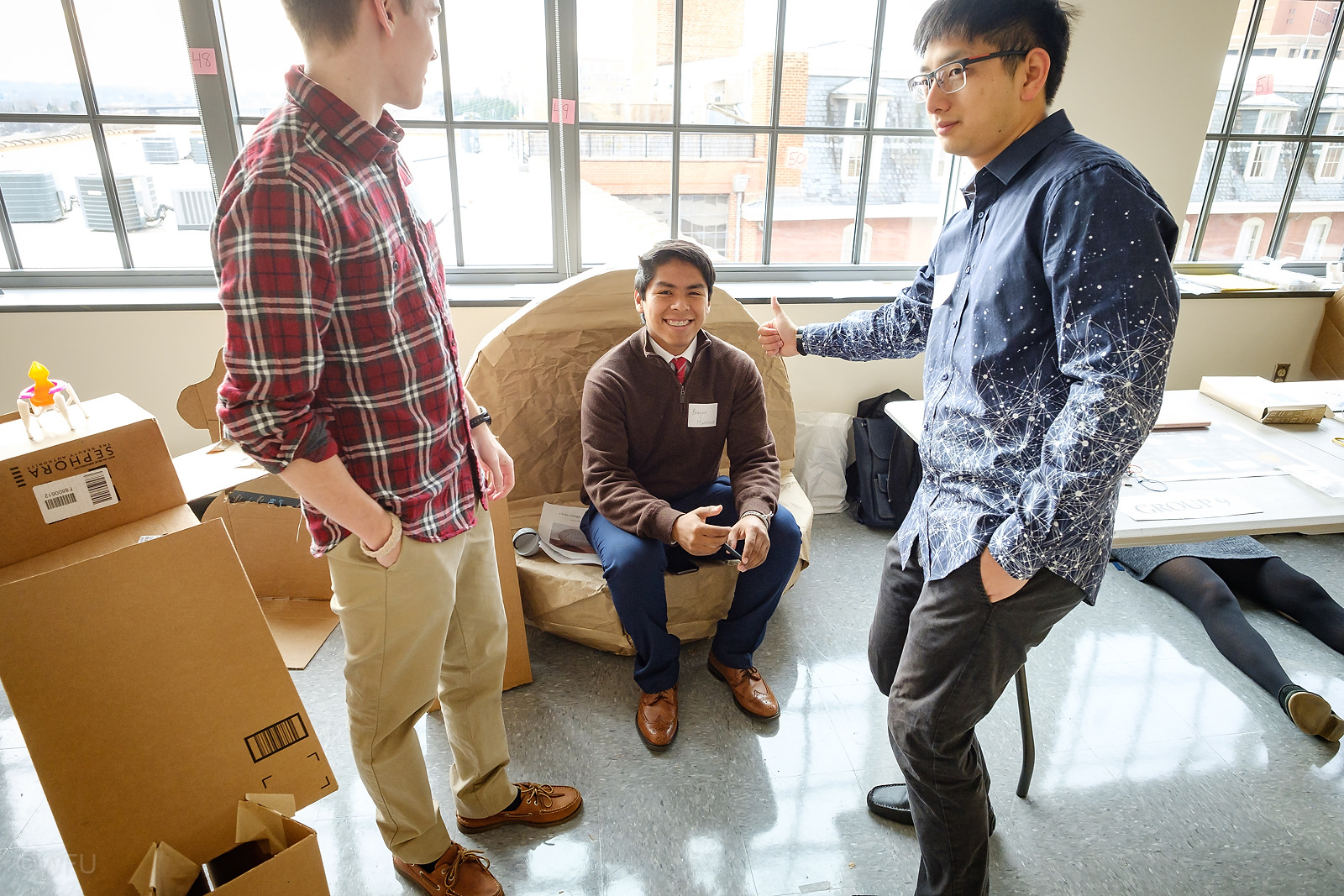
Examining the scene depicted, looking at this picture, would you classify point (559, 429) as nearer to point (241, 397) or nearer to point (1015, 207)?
point (241, 397)

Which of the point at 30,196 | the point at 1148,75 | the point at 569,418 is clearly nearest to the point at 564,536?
the point at 569,418

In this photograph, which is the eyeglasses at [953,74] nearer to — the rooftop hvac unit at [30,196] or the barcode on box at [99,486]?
the barcode on box at [99,486]

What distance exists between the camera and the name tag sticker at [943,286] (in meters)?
1.26

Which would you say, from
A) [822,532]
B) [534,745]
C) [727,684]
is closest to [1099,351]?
[727,684]

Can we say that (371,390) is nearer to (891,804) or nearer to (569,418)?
(569,418)

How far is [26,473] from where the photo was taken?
1.56 meters

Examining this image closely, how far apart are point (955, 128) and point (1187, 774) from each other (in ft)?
5.40

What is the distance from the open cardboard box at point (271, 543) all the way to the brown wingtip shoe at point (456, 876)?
56cm

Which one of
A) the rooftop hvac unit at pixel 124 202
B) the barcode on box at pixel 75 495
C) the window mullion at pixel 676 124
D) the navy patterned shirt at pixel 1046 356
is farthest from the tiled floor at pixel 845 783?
the rooftop hvac unit at pixel 124 202

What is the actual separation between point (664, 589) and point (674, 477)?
0.31m

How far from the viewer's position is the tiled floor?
5.06 feet

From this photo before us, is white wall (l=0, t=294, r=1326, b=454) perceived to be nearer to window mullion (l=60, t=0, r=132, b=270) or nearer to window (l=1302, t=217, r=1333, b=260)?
window mullion (l=60, t=0, r=132, b=270)

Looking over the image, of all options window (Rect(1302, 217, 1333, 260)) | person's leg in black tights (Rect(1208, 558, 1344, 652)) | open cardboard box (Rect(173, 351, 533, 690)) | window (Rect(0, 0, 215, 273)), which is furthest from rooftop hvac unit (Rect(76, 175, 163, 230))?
window (Rect(1302, 217, 1333, 260))

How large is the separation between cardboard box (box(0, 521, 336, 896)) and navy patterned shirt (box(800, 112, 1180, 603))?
1.16 meters
